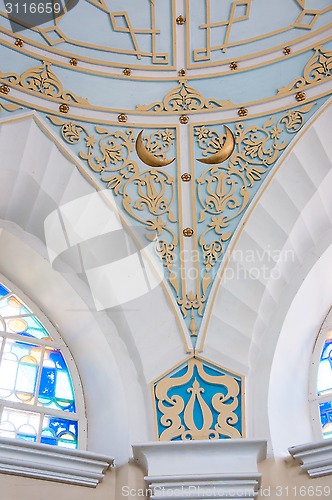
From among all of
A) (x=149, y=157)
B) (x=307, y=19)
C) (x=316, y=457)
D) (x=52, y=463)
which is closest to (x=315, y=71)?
(x=307, y=19)

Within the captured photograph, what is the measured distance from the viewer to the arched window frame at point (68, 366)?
5.24 metres

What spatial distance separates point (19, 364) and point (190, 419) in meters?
1.25

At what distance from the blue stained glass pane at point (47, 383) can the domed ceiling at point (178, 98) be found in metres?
0.97

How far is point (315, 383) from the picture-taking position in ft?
18.3

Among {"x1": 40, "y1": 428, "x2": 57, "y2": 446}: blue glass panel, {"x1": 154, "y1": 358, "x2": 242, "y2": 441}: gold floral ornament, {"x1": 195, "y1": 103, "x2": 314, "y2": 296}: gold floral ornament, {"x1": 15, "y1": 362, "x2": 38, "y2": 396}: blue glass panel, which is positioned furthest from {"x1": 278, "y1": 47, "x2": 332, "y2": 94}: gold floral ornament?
{"x1": 40, "y1": 428, "x2": 57, "y2": 446}: blue glass panel

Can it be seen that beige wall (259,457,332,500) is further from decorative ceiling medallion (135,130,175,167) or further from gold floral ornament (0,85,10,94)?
gold floral ornament (0,85,10,94)

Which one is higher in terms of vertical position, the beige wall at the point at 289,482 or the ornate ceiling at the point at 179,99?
the ornate ceiling at the point at 179,99

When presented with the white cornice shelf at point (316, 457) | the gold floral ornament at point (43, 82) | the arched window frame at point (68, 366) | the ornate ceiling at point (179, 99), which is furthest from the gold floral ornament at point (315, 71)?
the white cornice shelf at point (316, 457)

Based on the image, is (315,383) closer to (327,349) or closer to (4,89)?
(327,349)

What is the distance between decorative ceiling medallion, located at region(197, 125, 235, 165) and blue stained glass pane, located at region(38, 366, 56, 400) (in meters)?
1.84

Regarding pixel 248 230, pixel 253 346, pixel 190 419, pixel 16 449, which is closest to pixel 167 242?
pixel 248 230

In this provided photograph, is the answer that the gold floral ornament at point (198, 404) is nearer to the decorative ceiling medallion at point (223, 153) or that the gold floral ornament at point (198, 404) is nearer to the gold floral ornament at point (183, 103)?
the decorative ceiling medallion at point (223, 153)

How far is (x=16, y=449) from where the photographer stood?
4684 millimetres

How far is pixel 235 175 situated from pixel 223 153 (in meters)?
0.18
